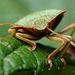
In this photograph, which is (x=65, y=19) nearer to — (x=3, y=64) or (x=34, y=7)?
(x=34, y=7)

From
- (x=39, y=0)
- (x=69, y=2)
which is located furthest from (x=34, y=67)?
(x=39, y=0)

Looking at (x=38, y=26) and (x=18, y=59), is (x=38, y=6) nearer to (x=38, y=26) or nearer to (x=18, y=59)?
(x=38, y=26)

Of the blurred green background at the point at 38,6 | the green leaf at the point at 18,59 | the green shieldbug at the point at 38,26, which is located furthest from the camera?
the blurred green background at the point at 38,6

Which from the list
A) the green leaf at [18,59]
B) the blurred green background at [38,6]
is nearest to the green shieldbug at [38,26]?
the green leaf at [18,59]

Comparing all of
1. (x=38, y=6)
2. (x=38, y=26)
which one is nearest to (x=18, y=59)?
(x=38, y=26)

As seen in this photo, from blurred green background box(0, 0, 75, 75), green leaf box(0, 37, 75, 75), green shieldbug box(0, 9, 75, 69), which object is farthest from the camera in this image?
blurred green background box(0, 0, 75, 75)

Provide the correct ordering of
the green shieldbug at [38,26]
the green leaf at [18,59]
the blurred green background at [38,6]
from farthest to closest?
the blurred green background at [38,6], the green shieldbug at [38,26], the green leaf at [18,59]

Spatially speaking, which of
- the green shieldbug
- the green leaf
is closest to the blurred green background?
the green shieldbug

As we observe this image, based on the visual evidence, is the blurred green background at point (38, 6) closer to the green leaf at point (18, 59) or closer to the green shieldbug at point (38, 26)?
the green shieldbug at point (38, 26)

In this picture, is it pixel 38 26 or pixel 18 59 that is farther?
pixel 38 26

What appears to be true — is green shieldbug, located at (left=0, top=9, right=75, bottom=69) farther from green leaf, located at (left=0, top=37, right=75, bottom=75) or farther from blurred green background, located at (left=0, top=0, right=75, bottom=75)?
blurred green background, located at (left=0, top=0, right=75, bottom=75)

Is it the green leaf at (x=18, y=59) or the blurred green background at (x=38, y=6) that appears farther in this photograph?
the blurred green background at (x=38, y=6)
